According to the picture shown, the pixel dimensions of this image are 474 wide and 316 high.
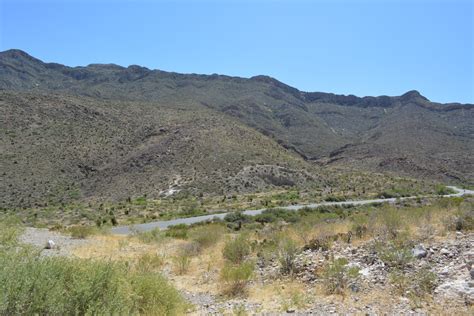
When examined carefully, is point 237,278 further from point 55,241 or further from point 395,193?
point 395,193

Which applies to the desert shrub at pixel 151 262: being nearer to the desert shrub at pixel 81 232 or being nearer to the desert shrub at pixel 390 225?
the desert shrub at pixel 390 225

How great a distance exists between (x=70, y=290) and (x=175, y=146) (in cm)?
5962


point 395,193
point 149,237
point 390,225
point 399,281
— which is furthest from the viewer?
point 395,193

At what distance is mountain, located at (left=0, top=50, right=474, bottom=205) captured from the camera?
56.8 meters

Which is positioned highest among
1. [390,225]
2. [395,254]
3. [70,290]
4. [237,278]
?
[390,225]

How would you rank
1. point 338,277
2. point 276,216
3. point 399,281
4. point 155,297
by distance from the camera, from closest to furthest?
point 155,297, point 399,281, point 338,277, point 276,216

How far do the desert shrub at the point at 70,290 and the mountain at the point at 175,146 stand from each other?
47.0 meters

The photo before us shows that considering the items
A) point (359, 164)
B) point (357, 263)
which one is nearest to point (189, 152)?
point (359, 164)

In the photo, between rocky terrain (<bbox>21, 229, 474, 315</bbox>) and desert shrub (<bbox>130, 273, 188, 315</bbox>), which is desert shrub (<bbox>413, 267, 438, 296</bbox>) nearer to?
rocky terrain (<bbox>21, 229, 474, 315</bbox>)

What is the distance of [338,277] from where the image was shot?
374 inches

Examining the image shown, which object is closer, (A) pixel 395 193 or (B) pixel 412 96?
(A) pixel 395 193

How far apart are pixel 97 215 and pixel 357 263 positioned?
33755 mm

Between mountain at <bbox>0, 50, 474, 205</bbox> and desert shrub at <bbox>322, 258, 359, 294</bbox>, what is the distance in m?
45.6

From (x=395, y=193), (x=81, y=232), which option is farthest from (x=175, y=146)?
(x=81, y=232)
